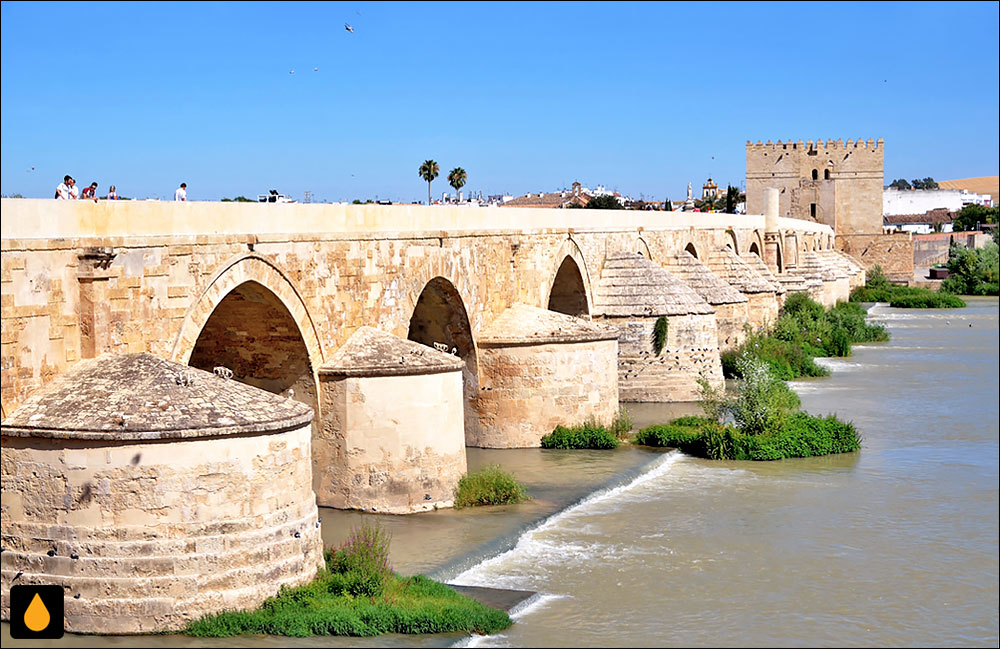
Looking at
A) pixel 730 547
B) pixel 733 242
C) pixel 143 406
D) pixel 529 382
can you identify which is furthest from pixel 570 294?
pixel 733 242

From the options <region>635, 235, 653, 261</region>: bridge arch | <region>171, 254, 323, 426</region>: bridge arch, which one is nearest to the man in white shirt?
<region>171, 254, 323, 426</region>: bridge arch

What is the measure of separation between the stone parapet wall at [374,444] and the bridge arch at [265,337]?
0.74ft

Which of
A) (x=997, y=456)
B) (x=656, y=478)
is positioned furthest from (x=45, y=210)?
(x=997, y=456)

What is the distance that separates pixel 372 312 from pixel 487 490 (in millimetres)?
1949

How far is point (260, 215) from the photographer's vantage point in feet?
33.3

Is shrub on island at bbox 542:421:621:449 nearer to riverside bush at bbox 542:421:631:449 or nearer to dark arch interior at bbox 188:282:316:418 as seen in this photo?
riverside bush at bbox 542:421:631:449

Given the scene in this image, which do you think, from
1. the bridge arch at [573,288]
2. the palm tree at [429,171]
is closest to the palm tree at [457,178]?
the palm tree at [429,171]

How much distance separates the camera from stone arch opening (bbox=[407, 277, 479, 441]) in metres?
14.0

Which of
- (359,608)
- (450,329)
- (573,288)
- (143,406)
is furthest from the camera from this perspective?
(573,288)

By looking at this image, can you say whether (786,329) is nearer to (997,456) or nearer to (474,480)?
(997,456)

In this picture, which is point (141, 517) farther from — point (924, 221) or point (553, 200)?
point (924, 221)

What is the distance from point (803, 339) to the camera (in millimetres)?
24547

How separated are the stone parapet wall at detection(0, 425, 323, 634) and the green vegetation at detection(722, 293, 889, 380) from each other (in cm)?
1372

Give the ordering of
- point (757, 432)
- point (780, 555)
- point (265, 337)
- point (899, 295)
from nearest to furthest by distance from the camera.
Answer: point (780, 555) < point (265, 337) < point (757, 432) < point (899, 295)
